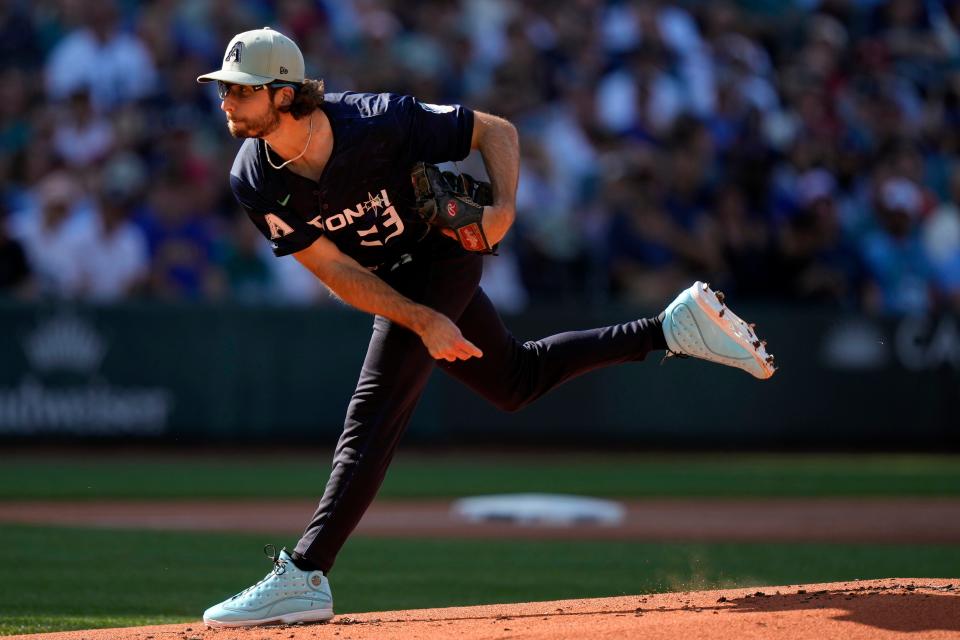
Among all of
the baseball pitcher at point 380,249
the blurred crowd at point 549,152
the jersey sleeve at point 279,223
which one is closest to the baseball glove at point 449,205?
the baseball pitcher at point 380,249

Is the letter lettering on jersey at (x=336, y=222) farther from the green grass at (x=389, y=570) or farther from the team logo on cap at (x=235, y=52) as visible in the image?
the green grass at (x=389, y=570)

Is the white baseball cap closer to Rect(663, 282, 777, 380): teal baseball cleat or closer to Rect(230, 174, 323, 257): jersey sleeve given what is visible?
Rect(230, 174, 323, 257): jersey sleeve

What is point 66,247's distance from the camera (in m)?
12.9

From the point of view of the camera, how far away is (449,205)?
5.13m

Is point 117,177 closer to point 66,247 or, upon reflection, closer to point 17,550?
point 66,247

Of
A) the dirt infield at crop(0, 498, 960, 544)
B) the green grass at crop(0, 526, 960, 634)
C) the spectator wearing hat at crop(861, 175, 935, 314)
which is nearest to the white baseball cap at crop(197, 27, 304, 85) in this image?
the green grass at crop(0, 526, 960, 634)

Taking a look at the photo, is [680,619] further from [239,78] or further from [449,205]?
[239,78]

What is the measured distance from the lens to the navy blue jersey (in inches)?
205

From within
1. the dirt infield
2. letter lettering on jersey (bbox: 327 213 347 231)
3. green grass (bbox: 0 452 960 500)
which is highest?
letter lettering on jersey (bbox: 327 213 347 231)

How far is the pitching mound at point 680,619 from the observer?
459cm

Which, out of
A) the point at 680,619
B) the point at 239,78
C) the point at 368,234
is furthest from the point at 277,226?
the point at 680,619

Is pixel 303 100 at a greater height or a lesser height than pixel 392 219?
greater

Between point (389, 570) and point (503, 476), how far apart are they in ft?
17.2

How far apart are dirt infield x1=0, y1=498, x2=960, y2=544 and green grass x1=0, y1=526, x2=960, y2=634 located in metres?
0.47
